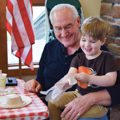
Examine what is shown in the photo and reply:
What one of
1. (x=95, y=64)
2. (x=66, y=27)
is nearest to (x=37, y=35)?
(x=66, y=27)

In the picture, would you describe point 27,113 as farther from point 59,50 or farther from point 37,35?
point 37,35

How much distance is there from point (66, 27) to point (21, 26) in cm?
93

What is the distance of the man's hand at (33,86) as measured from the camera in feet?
6.48

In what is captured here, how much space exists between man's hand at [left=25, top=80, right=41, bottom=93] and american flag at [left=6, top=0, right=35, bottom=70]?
0.85m

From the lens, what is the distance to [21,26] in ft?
9.61

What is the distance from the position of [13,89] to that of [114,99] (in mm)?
644

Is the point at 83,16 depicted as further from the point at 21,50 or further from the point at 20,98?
the point at 20,98

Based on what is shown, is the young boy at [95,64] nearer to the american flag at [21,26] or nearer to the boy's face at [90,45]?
the boy's face at [90,45]

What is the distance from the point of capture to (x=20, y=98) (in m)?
1.62

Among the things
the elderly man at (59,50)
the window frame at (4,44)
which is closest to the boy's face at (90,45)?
the elderly man at (59,50)

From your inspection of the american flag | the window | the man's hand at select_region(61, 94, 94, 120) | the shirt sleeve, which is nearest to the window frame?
the window

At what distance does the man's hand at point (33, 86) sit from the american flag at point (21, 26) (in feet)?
2.77

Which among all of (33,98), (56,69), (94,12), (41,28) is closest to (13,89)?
(33,98)

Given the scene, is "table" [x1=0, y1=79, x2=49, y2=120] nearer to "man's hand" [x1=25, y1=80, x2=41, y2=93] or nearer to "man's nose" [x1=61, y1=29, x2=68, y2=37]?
"man's hand" [x1=25, y1=80, x2=41, y2=93]
